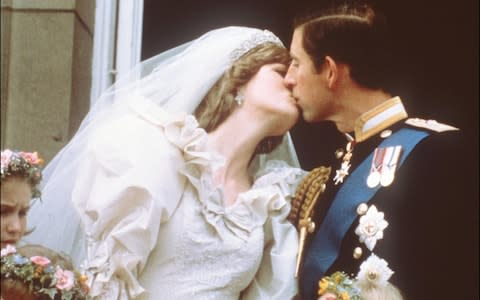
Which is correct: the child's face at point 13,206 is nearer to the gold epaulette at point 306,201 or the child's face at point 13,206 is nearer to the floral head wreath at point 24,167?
the floral head wreath at point 24,167

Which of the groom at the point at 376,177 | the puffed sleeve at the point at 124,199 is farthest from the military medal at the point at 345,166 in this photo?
the puffed sleeve at the point at 124,199

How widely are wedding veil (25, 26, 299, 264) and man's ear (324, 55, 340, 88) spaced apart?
19 cm

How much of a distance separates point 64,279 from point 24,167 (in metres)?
0.26

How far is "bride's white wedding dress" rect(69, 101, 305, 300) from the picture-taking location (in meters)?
2.32

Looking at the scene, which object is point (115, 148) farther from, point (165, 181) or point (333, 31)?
point (333, 31)

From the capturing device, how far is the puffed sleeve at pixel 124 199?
2309 millimetres

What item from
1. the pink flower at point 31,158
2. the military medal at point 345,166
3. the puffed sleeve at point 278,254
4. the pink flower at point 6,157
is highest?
the pink flower at point 6,157

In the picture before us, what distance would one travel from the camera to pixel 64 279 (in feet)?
7.11

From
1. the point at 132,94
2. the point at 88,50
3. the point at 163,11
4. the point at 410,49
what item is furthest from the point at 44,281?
the point at 410,49

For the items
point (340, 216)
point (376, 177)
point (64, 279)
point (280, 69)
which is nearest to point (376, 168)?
point (376, 177)

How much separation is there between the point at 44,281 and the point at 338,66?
854 millimetres

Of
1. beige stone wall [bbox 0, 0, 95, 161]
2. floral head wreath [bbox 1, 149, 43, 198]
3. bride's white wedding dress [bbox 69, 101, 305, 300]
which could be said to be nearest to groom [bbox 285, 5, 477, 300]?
bride's white wedding dress [bbox 69, 101, 305, 300]

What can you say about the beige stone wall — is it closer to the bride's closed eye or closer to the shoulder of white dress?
the bride's closed eye

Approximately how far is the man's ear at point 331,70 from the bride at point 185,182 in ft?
0.38
